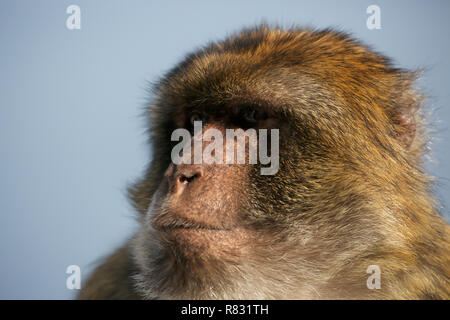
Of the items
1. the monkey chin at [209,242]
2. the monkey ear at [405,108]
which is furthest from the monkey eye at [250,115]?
the monkey ear at [405,108]

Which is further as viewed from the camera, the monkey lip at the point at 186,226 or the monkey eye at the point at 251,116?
the monkey eye at the point at 251,116

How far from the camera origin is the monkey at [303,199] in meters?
2.64

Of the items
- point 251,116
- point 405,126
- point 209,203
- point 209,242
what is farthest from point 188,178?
point 405,126

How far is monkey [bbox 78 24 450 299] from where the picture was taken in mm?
2643

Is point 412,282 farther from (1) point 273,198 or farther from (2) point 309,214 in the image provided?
(1) point 273,198

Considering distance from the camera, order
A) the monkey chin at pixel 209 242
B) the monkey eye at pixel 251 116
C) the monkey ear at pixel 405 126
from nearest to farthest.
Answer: the monkey chin at pixel 209 242 < the monkey eye at pixel 251 116 < the monkey ear at pixel 405 126

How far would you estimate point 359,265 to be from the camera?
2705 millimetres

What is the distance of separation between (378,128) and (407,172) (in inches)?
11.7

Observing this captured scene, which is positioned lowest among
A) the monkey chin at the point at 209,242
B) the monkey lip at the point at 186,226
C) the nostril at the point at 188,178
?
the monkey chin at the point at 209,242

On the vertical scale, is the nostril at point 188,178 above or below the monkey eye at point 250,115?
below

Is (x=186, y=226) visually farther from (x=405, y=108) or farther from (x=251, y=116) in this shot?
(x=405, y=108)

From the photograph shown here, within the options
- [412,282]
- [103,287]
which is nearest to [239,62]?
[412,282]

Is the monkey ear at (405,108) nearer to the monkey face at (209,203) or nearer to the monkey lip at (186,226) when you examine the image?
the monkey face at (209,203)
